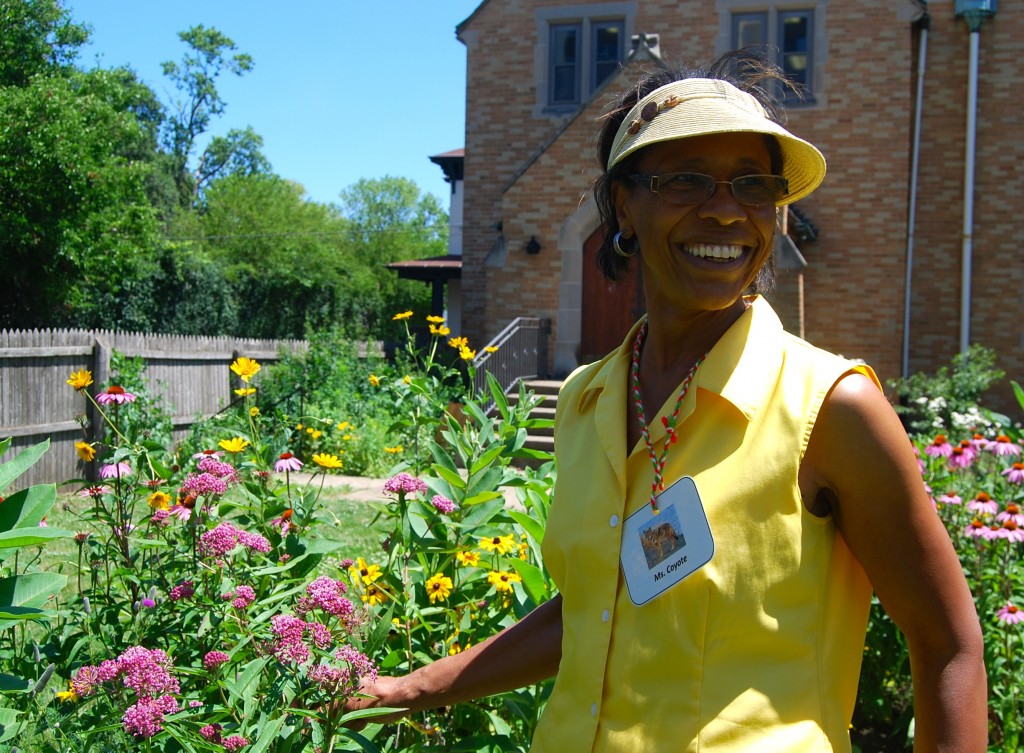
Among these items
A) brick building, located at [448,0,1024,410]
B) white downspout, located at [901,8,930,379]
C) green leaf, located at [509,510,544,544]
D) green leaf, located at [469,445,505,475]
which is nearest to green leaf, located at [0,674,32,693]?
green leaf, located at [509,510,544,544]

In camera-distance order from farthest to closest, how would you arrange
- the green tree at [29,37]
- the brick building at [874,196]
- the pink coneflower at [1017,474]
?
the green tree at [29,37] → the brick building at [874,196] → the pink coneflower at [1017,474]

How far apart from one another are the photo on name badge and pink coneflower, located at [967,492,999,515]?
3.00m

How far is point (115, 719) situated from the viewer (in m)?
1.88

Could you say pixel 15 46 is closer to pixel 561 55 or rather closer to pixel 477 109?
pixel 477 109

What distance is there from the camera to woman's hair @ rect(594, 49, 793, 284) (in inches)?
75.6

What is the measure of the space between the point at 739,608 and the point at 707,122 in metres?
0.83

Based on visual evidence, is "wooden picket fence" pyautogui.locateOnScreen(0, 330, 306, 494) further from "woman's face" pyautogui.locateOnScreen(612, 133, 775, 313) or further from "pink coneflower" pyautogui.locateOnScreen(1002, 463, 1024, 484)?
"woman's face" pyautogui.locateOnScreen(612, 133, 775, 313)

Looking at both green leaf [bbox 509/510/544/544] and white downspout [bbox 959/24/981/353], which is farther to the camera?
white downspout [bbox 959/24/981/353]

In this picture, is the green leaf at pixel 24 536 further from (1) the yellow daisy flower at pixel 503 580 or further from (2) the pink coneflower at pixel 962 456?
(2) the pink coneflower at pixel 962 456

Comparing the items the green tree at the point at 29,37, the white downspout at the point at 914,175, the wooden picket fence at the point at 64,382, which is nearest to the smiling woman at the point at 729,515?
the wooden picket fence at the point at 64,382

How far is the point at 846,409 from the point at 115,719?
5.06ft

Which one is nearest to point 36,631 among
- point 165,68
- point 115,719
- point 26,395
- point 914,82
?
point 115,719

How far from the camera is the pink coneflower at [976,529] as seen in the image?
12.5 ft

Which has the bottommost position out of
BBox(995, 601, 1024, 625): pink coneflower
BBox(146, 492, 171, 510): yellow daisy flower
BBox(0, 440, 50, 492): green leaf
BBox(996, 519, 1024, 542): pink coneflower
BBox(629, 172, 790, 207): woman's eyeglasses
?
A: BBox(995, 601, 1024, 625): pink coneflower
